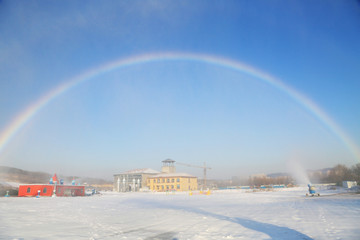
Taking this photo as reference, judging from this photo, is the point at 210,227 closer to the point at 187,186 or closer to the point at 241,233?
the point at 241,233

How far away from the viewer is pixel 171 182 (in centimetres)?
9956

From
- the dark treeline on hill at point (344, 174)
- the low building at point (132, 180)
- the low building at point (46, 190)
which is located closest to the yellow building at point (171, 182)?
the low building at point (132, 180)

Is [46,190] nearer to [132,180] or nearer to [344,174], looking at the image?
[132,180]

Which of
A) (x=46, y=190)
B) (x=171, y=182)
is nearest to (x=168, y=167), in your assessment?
(x=171, y=182)

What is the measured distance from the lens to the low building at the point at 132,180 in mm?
105188

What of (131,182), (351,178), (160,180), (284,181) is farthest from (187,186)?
(284,181)

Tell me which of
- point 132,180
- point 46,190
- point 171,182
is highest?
point 132,180

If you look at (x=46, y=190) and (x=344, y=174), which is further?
(x=344, y=174)

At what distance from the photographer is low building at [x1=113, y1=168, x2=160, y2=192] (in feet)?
345

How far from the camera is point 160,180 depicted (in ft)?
334

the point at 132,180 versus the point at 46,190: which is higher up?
the point at 132,180

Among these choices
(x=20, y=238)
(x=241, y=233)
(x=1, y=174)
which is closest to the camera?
(x=20, y=238)

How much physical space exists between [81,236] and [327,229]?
11.2 m

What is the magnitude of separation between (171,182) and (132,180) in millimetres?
18869
